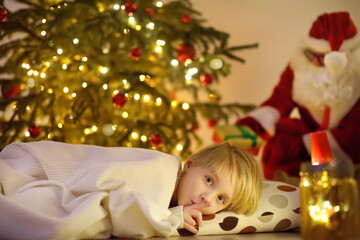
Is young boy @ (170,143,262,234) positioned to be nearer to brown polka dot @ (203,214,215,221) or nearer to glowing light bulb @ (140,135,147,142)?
brown polka dot @ (203,214,215,221)

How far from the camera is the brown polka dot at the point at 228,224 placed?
1.13m

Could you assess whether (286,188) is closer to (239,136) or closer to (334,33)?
(239,136)

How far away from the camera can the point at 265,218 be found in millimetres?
1172

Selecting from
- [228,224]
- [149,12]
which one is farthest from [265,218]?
[149,12]

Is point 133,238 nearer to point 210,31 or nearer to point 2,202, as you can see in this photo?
point 2,202

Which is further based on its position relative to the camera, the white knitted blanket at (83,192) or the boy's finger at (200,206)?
the boy's finger at (200,206)

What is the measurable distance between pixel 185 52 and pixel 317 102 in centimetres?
65

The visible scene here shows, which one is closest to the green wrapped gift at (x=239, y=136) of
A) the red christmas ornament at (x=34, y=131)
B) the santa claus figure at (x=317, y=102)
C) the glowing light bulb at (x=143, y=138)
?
the santa claus figure at (x=317, y=102)

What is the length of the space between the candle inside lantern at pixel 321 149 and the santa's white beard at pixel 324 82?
37.6 inches

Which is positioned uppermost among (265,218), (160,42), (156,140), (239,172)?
(160,42)

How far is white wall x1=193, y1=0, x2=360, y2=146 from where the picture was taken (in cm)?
267

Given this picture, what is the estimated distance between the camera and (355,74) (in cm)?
186

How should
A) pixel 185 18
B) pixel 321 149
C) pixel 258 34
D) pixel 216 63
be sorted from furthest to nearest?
pixel 258 34 < pixel 185 18 < pixel 216 63 < pixel 321 149

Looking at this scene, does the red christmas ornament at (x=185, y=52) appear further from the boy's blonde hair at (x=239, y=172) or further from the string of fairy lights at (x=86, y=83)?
the boy's blonde hair at (x=239, y=172)
